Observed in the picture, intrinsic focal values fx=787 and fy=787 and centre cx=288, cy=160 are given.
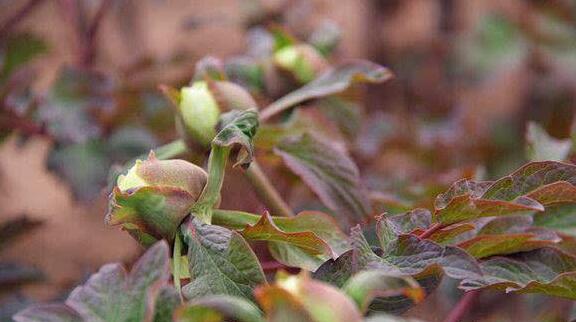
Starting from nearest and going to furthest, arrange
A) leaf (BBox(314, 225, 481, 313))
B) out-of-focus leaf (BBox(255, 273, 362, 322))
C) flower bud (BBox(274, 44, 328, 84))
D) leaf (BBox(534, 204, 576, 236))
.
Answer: out-of-focus leaf (BBox(255, 273, 362, 322))
leaf (BBox(314, 225, 481, 313))
leaf (BBox(534, 204, 576, 236))
flower bud (BBox(274, 44, 328, 84))

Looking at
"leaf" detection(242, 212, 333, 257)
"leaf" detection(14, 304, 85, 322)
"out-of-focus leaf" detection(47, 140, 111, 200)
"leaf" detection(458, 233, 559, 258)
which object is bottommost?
"out-of-focus leaf" detection(47, 140, 111, 200)

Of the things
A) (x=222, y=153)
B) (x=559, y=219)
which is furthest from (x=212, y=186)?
(x=559, y=219)

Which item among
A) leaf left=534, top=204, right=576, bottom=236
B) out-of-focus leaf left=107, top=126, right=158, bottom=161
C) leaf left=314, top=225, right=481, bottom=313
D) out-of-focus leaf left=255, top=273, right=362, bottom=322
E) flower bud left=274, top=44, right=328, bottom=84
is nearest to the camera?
out-of-focus leaf left=255, top=273, right=362, bottom=322

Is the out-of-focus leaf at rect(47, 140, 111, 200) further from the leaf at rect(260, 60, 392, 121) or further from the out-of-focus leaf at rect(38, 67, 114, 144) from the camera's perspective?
the leaf at rect(260, 60, 392, 121)

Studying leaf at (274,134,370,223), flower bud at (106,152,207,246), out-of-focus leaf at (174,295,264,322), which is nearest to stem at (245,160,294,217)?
leaf at (274,134,370,223)

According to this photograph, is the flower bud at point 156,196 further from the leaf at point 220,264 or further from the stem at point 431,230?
the stem at point 431,230

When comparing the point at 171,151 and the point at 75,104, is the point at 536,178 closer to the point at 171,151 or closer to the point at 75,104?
the point at 171,151

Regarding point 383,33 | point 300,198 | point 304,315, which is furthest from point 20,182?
point 304,315

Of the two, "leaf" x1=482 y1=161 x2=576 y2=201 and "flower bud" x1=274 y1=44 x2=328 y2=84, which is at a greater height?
"flower bud" x1=274 y1=44 x2=328 y2=84

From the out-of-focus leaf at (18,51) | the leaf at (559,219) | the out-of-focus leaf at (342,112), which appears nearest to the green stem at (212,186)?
the leaf at (559,219)
